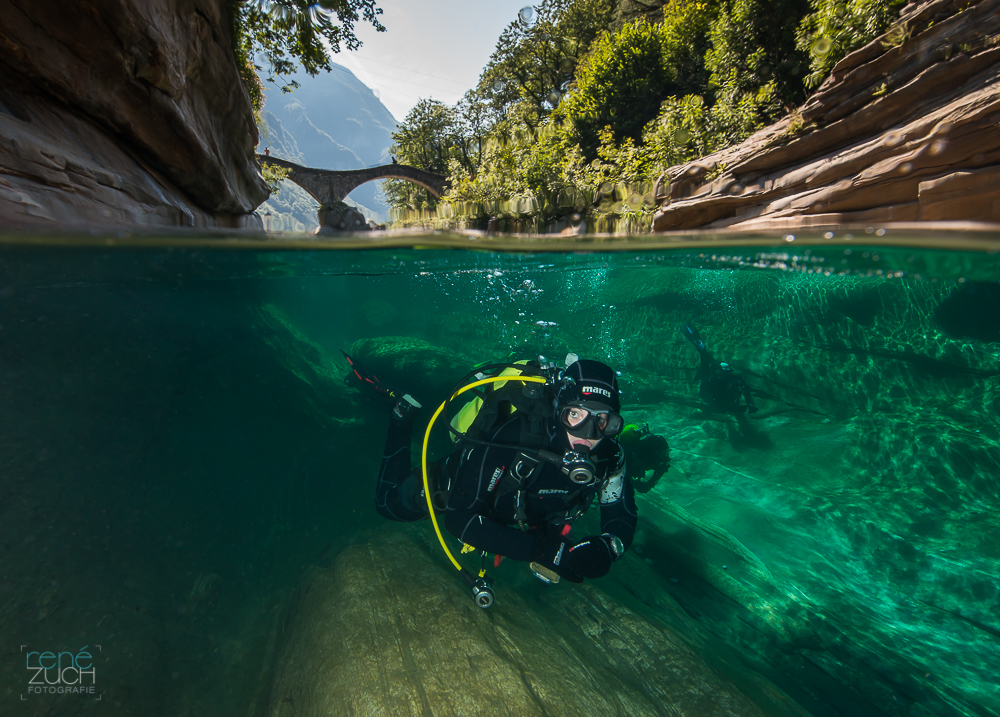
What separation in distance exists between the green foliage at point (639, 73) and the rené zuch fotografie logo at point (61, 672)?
22614mm

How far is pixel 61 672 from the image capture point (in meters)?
3.85

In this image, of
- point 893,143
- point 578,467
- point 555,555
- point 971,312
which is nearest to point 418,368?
point 578,467

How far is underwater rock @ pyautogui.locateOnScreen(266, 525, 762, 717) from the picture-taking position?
3.65 metres

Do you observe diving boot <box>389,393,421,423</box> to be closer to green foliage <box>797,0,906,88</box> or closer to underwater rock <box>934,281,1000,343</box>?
underwater rock <box>934,281,1000,343</box>

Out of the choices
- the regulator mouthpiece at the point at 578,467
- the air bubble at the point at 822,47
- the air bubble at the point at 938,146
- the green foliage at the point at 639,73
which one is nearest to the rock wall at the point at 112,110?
the regulator mouthpiece at the point at 578,467

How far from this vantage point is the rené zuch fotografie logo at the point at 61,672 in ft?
12.2

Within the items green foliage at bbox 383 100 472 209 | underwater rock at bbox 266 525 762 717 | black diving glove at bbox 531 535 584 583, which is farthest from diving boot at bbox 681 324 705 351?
green foliage at bbox 383 100 472 209

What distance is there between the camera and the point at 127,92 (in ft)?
23.3

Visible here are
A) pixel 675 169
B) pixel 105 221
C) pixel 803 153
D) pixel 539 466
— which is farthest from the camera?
pixel 675 169

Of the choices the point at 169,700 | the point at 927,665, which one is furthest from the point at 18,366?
the point at 927,665

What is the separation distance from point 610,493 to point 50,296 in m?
10.8

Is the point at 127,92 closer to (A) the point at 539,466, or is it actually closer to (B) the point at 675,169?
(A) the point at 539,466

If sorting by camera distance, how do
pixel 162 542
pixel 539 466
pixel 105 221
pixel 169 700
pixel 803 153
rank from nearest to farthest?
1. pixel 169 700
2. pixel 539 466
3. pixel 162 542
4. pixel 105 221
5. pixel 803 153

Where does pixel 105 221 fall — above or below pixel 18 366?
above
